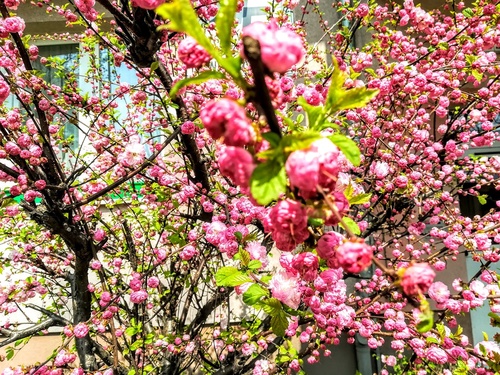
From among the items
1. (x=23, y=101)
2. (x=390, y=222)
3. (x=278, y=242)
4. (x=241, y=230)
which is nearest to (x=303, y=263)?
(x=278, y=242)

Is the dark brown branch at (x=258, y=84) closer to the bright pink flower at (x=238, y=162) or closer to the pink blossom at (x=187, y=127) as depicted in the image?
the bright pink flower at (x=238, y=162)

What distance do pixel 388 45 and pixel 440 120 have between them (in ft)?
5.23

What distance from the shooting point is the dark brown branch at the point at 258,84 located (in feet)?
1.95

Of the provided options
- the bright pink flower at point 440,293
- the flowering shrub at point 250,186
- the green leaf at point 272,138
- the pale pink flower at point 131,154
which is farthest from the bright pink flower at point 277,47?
the bright pink flower at point 440,293

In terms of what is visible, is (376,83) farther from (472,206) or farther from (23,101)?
(472,206)

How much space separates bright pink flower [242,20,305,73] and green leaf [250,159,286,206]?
0.57 feet

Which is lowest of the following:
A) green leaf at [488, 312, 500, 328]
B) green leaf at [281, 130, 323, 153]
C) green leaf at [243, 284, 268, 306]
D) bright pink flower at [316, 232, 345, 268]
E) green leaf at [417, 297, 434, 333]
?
green leaf at [417, 297, 434, 333]

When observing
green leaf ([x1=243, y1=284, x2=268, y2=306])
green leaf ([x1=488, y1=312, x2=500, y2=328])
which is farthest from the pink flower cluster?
green leaf ([x1=488, y1=312, x2=500, y2=328])

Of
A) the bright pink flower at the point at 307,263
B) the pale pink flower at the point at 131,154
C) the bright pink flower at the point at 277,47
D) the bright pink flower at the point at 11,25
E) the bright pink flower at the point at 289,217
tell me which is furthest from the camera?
the pale pink flower at the point at 131,154

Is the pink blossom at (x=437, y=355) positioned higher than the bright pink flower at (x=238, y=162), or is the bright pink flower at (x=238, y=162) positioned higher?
the bright pink flower at (x=238, y=162)

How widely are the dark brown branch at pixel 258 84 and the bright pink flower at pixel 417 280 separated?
354 mm

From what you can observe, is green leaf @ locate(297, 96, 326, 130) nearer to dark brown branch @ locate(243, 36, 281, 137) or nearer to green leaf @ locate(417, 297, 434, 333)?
dark brown branch @ locate(243, 36, 281, 137)

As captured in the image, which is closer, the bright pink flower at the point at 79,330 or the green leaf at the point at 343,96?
Answer: the green leaf at the point at 343,96

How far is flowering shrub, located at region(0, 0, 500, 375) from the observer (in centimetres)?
65
